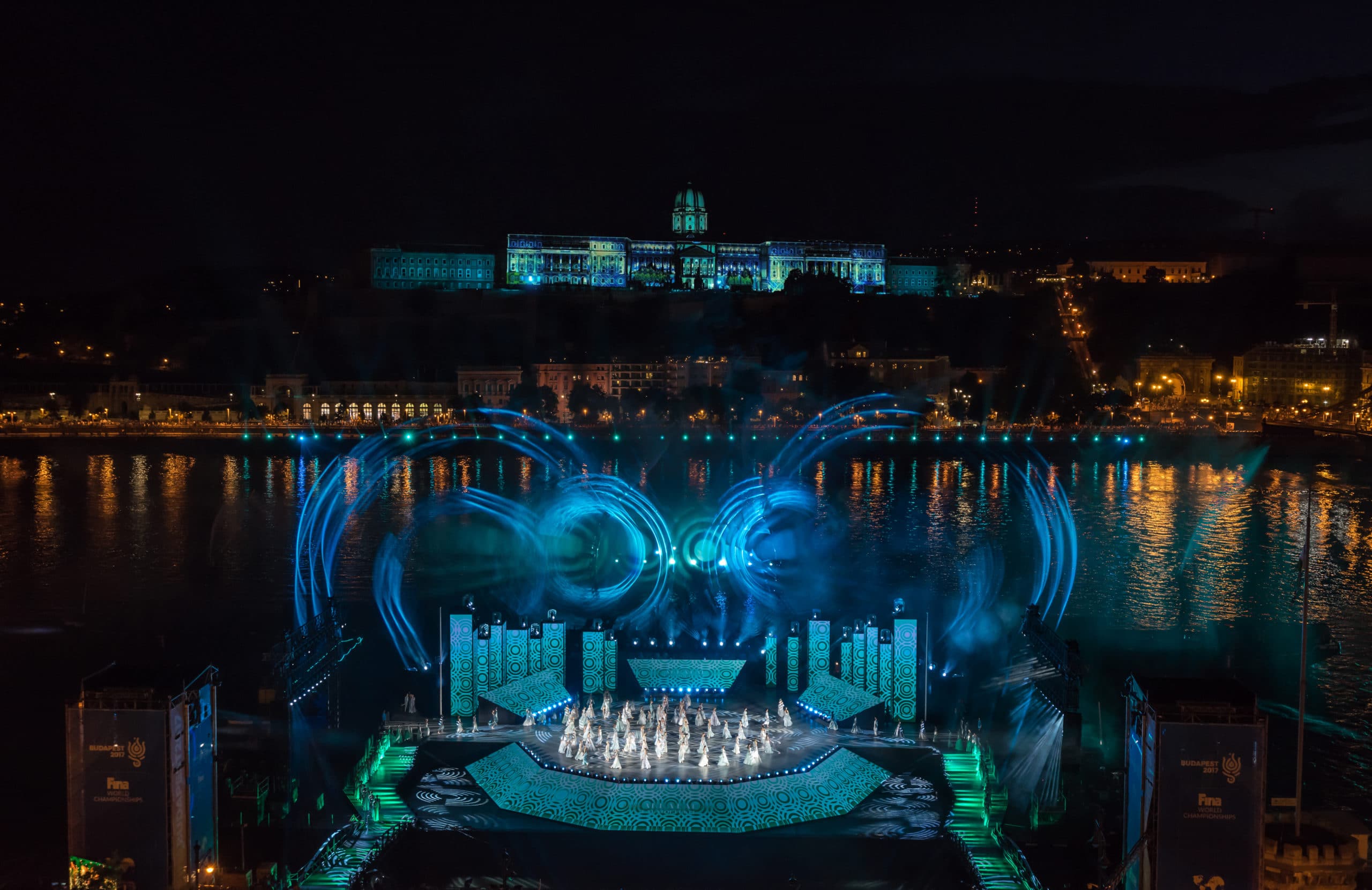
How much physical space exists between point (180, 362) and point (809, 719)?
2781 centimetres

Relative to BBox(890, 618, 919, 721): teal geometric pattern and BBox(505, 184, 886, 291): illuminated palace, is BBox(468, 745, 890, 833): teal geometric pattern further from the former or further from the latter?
BBox(505, 184, 886, 291): illuminated palace

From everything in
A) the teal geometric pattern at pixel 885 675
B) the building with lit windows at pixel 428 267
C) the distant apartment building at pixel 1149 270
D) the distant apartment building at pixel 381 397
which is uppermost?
the distant apartment building at pixel 1149 270

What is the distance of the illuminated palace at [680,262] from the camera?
34.7m

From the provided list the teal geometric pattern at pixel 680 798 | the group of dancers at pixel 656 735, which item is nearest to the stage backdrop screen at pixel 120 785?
the teal geometric pattern at pixel 680 798

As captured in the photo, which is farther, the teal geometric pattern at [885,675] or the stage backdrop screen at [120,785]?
the teal geometric pattern at [885,675]

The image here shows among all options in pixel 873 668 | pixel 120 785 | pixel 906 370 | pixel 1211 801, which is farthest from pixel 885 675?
pixel 906 370

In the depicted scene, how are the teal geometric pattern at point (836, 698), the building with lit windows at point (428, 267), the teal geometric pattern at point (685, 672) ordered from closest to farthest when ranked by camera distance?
the teal geometric pattern at point (836, 698) < the teal geometric pattern at point (685, 672) < the building with lit windows at point (428, 267)

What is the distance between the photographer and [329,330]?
1231 inches

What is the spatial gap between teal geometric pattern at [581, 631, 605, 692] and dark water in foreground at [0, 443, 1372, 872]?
0.91m

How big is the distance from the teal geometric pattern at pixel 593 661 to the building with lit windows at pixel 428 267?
1126 inches

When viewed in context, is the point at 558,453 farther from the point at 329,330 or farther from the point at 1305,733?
the point at 1305,733

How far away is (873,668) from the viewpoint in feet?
21.0

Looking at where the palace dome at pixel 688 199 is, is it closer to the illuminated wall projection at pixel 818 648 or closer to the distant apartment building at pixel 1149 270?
the distant apartment building at pixel 1149 270

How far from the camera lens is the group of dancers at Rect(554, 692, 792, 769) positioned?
5426mm
